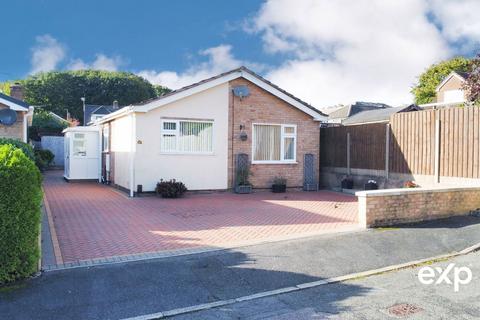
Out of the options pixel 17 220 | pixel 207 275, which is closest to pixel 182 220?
pixel 207 275

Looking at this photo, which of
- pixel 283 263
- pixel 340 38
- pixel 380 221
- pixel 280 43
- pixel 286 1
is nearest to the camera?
pixel 283 263

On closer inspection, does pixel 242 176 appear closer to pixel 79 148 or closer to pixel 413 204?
pixel 413 204

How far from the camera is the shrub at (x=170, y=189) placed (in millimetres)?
14094

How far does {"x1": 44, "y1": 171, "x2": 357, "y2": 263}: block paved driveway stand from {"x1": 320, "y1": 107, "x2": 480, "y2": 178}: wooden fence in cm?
212

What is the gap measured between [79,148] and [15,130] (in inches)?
205

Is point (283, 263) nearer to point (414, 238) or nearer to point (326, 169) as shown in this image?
point (414, 238)

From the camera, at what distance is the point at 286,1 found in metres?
12.9

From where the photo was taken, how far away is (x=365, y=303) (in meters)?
5.06

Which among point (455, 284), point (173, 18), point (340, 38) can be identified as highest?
point (173, 18)

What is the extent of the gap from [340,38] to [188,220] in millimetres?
8993

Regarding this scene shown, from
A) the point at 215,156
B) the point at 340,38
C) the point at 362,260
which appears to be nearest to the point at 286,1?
the point at 340,38

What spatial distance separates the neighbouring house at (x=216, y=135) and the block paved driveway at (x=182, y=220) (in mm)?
1080

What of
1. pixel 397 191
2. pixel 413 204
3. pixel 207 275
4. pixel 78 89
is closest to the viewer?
pixel 207 275

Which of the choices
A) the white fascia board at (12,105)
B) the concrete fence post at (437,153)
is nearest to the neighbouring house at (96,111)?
the white fascia board at (12,105)
